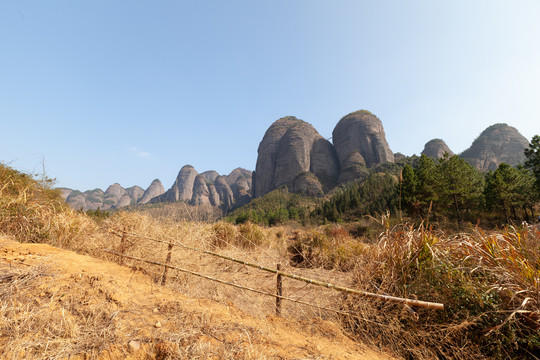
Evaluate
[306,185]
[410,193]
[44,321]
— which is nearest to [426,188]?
[410,193]

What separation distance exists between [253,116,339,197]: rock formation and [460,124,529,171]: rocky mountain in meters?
55.2

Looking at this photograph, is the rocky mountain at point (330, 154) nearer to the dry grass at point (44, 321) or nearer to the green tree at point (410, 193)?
the green tree at point (410, 193)

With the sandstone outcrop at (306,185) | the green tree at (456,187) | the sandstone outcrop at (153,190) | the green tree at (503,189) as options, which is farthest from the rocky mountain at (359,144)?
the sandstone outcrop at (153,190)

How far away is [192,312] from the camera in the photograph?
2824 mm

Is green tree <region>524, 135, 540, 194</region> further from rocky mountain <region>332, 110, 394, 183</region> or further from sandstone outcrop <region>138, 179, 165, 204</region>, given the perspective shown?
sandstone outcrop <region>138, 179, 165, 204</region>

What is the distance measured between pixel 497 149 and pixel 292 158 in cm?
8909

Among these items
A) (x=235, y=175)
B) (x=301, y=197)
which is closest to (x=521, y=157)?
(x=301, y=197)

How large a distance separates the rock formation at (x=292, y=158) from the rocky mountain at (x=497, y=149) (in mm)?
55202

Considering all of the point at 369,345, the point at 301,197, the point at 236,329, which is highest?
the point at 301,197

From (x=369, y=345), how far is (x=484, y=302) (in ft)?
4.83

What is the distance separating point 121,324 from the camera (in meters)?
2.34

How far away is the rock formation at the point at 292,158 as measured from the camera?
9938cm

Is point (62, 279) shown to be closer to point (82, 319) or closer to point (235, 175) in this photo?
point (82, 319)

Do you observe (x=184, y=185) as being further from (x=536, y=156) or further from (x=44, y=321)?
(x=44, y=321)
